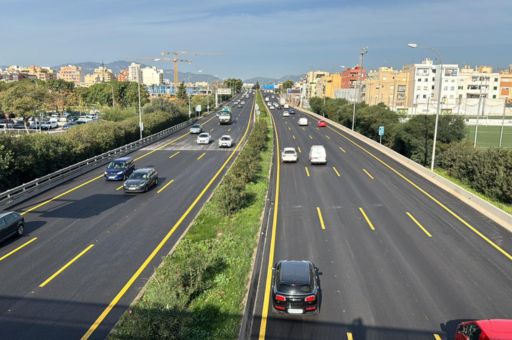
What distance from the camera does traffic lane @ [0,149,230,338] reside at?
1198 cm

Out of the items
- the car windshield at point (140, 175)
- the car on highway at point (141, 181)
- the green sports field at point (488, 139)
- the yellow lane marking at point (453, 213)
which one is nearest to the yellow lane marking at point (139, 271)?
the car on highway at point (141, 181)

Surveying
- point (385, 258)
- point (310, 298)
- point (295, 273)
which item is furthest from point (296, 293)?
point (385, 258)

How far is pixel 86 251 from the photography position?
1727 cm

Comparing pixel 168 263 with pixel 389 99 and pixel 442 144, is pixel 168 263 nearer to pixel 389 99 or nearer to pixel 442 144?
pixel 442 144

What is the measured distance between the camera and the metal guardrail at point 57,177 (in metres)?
24.4

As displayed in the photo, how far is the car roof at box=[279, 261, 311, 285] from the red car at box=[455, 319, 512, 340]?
4367 mm

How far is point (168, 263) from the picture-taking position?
1546cm

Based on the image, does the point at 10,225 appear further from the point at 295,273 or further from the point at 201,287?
the point at 295,273

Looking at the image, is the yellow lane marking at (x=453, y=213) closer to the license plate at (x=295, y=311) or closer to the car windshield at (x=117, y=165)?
the license plate at (x=295, y=311)

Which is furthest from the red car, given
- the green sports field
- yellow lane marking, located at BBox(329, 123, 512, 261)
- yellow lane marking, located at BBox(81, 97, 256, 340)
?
the green sports field

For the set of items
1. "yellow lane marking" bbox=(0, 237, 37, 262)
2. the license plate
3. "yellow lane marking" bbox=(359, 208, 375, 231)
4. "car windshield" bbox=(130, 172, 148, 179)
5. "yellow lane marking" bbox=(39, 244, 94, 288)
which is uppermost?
"car windshield" bbox=(130, 172, 148, 179)

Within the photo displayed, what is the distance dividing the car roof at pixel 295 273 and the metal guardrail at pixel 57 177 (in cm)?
1881

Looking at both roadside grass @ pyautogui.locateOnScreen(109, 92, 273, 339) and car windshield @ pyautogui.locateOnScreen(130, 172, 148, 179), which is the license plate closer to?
roadside grass @ pyautogui.locateOnScreen(109, 92, 273, 339)

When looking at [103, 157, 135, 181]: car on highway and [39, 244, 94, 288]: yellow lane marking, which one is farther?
[103, 157, 135, 181]: car on highway
